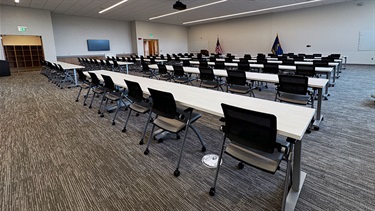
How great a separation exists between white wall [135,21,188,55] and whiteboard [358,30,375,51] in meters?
13.1

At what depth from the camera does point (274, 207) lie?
178cm

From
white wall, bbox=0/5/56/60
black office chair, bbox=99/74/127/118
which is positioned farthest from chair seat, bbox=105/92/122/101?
white wall, bbox=0/5/56/60

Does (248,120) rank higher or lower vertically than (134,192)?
higher

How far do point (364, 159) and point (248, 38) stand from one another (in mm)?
14698

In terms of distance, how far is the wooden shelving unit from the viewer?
1376cm

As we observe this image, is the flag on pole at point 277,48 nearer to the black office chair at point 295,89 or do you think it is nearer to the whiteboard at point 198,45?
the whiteboard at point 198,45

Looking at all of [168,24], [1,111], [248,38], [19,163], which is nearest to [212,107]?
[19,163]

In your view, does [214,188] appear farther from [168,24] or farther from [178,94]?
[168,24]

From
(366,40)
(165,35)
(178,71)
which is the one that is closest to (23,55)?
(165,35)

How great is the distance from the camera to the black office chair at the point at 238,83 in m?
4.14

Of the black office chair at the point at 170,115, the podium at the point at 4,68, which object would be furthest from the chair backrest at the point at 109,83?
the podium at the point at 4,68

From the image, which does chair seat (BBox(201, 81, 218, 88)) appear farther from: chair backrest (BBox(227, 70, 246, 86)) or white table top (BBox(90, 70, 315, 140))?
white table top (BBox(90, 70, 315, 140))

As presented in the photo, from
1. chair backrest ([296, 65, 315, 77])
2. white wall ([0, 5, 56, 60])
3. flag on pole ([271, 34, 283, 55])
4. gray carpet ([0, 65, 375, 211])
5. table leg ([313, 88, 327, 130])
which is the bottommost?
gray carpet ([0, 65, 375, 211])

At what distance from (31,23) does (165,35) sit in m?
9.68
